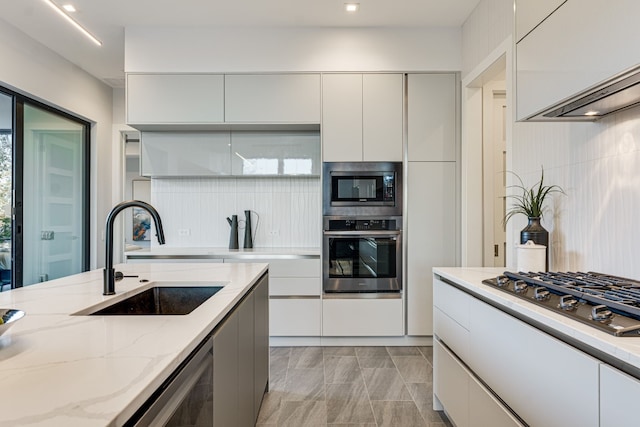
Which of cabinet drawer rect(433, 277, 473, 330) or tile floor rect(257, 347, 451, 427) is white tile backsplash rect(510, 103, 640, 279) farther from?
tile floor rect(257, 347, 451, 427)

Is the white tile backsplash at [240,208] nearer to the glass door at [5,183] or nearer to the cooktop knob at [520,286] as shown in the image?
the glass door at [5,183]

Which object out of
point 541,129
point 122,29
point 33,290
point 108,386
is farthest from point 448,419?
point 122,29

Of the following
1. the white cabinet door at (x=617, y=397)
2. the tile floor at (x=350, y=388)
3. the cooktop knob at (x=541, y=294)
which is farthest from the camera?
the tile floor at (x=350, y=388)

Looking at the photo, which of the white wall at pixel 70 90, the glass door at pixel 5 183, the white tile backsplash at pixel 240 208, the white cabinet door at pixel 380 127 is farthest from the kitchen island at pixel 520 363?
the white wall at pixel 70 90

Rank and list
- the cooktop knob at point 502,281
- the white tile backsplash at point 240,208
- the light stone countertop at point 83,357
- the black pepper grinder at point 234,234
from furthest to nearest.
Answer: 1. the white tile backsplash at point 240,208
2. the black pepper grinder at point 234,234
3. the cooktop knob at point 502,281
4. the light stone countertop at point 83,357

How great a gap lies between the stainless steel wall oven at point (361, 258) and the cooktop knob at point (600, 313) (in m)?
2.26

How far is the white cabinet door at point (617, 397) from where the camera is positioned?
791 millimetres

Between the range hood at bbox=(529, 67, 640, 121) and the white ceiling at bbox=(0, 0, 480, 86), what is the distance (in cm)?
177

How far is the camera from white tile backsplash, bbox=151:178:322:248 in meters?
3.76

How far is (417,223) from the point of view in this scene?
3254 millimetres

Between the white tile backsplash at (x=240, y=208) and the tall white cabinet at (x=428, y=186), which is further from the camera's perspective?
the white tile backsplash at (x=240, y=208)

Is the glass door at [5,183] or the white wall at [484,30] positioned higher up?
the white wall at [484,30]

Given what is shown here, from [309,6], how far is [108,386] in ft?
9.96

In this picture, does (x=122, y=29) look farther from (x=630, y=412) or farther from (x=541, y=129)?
(x=630, y=412)
